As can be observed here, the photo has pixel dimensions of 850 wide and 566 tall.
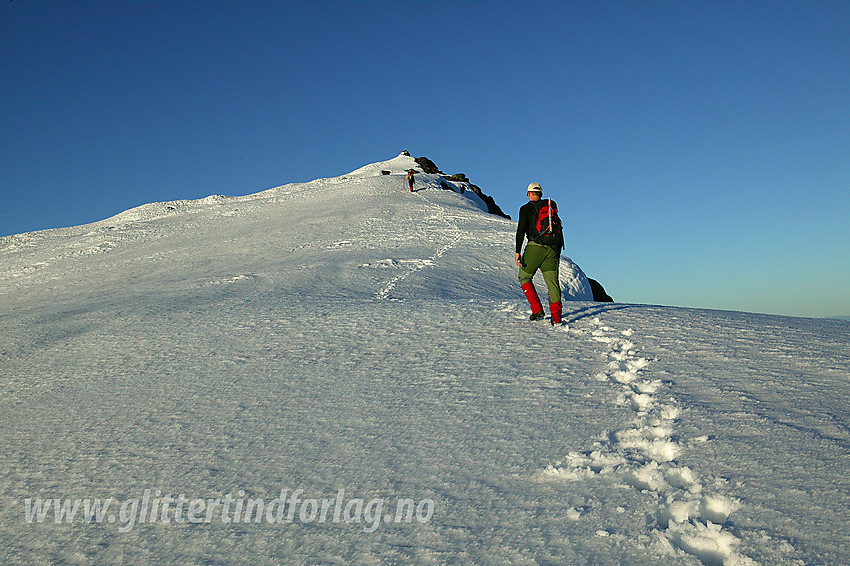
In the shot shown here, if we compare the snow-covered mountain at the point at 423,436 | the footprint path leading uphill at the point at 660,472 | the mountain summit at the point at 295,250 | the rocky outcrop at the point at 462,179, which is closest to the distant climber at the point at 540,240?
the snow-covered mountain at the point at 423,436

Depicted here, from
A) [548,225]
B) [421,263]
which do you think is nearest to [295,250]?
[421,263]

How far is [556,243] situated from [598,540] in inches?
196

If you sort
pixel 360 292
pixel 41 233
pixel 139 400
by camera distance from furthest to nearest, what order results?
pixel 41 233 < pixel 360 292 < pixel 139 400

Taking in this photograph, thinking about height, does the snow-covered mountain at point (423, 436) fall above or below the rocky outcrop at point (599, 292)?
below

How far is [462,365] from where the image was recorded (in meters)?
6.13

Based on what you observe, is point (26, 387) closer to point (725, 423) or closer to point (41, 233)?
point (725, 423)

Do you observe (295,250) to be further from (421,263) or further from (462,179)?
(462,179)

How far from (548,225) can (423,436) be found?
4060 mm

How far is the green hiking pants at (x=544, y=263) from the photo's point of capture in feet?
24.8

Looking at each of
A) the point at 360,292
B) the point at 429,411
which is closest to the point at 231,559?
the point at 429,411

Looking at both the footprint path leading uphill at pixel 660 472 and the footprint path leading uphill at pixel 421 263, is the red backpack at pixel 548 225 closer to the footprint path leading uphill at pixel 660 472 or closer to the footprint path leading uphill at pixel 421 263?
the footprint path leading uphill at pixel 660 472

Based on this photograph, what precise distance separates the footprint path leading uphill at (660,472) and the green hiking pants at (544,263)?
7.73ft

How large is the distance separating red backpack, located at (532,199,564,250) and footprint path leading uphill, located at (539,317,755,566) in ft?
8.29

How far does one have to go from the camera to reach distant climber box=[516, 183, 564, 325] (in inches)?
292
